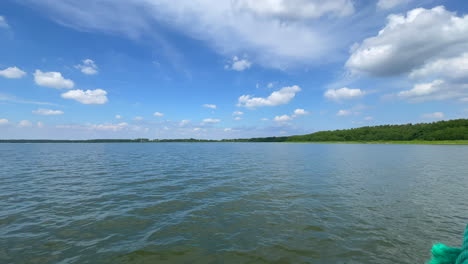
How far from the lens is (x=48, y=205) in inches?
634

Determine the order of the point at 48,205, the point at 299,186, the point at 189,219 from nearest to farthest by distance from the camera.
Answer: the point at 189,219, the point at 48,205, the point at 299,186

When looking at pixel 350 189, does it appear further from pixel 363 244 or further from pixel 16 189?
pixel 16 189

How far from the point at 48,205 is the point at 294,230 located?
60.7ft

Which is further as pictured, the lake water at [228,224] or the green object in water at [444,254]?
the lake water at [228,224]

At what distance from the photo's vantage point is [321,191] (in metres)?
20.7

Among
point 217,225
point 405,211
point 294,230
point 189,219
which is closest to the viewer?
point 294,230

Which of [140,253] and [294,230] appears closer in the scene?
[140,253]

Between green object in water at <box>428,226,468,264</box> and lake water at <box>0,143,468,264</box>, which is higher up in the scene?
green object in water at <box>428,226,468,264</box>

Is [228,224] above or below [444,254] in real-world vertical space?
below

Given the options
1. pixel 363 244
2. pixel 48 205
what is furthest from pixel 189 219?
pixel 48 205

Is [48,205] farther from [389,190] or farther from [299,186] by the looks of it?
[389,190]

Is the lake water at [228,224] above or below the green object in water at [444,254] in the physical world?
below

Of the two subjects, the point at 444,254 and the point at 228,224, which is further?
the point at 228,224

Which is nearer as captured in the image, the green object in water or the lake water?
the green object in water
